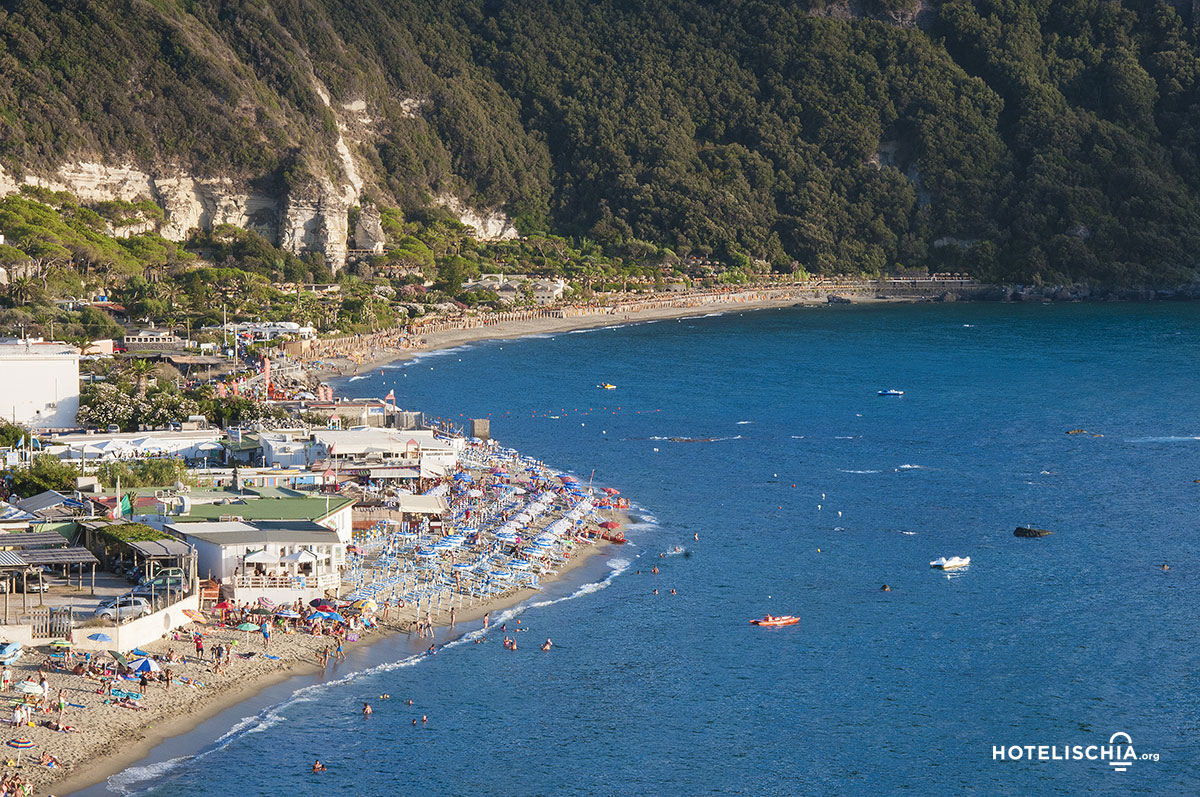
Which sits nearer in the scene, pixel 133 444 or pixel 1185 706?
pixel 1185 706

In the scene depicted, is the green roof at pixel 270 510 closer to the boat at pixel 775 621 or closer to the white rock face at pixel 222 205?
the boat at pixel 775 621

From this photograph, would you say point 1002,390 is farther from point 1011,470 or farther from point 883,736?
point 883,736

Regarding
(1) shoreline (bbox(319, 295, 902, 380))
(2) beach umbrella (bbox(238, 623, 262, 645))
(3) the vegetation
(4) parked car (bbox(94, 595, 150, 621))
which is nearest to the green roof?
(2) beach umbrella (bbox(238, 623, 262, 645))

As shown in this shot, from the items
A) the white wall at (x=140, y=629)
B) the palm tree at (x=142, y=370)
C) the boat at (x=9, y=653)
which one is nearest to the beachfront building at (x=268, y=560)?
the white wall at (x=140, y=629)

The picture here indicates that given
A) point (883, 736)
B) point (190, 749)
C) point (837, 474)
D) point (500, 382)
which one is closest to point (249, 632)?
point (190, 749)

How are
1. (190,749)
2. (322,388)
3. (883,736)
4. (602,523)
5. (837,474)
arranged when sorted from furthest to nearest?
1. (322,388)
2. (837,474)
3. (602,523)
4. (883,736)
5. (190,749)

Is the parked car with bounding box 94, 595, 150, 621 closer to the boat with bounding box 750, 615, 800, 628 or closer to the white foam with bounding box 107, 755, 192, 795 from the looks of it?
the white foam with bounding box 107, 755, 192, 795
